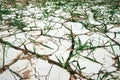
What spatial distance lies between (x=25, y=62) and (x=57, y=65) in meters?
0.24

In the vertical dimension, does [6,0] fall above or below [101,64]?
above

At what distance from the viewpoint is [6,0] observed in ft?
10.1

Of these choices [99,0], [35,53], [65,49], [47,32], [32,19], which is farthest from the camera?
[99,0]

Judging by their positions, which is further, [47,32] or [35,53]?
[47,32]

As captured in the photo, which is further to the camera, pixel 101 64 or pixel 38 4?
pixel 38 4

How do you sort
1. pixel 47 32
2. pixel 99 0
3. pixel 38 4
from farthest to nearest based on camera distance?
pixel 99 0 → pixel 38 4 → pixel 47 32

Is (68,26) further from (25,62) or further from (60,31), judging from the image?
(25,62)

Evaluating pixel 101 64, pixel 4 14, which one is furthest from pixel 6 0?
pixel 101 64

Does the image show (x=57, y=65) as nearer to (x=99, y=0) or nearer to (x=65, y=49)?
(x=65, y=49)

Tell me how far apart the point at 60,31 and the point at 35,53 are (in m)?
0.57

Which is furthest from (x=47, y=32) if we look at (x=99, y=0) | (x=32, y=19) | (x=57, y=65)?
(x=99, y=0)

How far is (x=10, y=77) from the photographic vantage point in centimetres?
115

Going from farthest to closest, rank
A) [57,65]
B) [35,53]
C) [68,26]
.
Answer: [68,26], [35,53], [57,65]

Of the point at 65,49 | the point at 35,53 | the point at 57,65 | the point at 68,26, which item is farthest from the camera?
the point at 68,26
